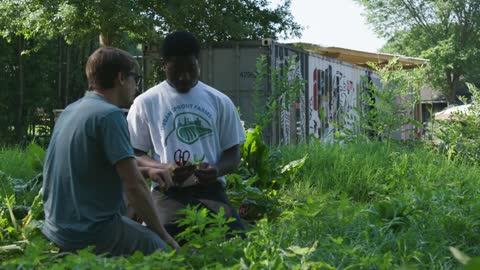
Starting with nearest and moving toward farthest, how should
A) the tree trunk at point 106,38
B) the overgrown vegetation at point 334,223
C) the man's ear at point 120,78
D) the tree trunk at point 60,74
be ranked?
the overgrown vegetation at point 334,223 < the man's ear at point 120,78 < the tree trunk at point 106,38 < the tree trunk at point 60,74

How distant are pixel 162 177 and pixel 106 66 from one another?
812mm

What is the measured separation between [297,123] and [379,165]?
8.12 m

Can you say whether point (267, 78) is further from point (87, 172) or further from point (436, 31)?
point (436, 31)

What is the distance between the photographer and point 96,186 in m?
3.66

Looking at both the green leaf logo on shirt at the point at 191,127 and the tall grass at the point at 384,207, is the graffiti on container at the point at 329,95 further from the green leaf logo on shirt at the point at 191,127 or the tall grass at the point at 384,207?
the green leaf logo on shirt at the point at 191,127

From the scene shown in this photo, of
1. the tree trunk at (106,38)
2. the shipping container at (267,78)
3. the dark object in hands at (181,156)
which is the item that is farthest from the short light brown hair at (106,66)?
the tree trunk at (106,38)

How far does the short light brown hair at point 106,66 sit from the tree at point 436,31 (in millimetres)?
46635

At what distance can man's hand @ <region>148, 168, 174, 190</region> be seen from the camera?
171 inches

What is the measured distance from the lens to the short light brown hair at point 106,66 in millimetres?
3848

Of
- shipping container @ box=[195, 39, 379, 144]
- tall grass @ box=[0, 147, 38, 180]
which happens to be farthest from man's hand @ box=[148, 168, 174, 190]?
shipping container @ box=[195, 39, 379, 144]

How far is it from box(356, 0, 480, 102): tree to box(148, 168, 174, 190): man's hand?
46141 mm

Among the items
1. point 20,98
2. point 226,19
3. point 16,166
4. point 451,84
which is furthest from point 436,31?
point 16,166

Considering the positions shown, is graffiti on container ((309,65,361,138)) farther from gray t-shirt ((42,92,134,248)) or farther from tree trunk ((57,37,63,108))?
gray t-shirt ((42,92,134,248))

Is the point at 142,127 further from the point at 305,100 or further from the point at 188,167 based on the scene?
the point at 305,100
